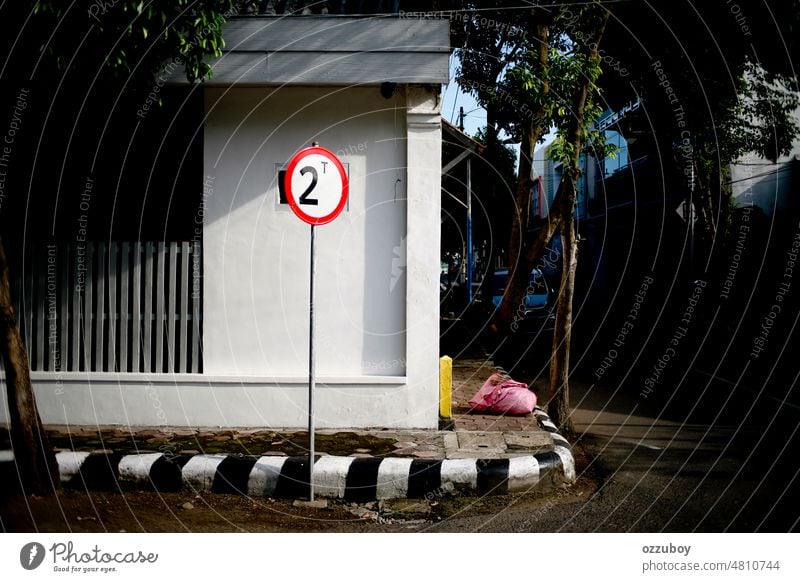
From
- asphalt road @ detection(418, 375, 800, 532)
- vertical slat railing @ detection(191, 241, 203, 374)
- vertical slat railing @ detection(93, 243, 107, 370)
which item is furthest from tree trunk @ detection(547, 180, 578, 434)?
vertical slat railing @ detection(93, 243, 107, 370)

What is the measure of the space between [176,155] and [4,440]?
3124 millimetres

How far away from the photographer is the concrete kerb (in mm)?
5703

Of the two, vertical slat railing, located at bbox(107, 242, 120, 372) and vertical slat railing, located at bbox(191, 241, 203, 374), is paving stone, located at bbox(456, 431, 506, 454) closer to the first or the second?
vertical slat railing, located at bbox(191, 241, 203, 374)

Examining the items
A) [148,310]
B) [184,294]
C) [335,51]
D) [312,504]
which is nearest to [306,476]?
[312,504]

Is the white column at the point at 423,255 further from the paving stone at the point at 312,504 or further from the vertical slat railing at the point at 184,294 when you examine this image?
the vertical slat railing at the point at 184,294

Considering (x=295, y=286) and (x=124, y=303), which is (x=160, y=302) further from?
(x=295, y=286)

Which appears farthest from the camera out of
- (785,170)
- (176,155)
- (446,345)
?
(446,345)

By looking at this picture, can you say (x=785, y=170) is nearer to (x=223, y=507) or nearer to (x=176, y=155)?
(x=176, y=155)

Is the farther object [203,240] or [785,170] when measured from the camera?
[785,170]

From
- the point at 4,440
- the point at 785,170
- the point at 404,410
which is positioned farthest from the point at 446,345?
the point at 4,440

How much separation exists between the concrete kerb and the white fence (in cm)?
175

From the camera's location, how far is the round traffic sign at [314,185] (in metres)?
5.63

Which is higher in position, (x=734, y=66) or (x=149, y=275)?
(x=734, y=66)

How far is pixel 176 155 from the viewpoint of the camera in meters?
7.97
